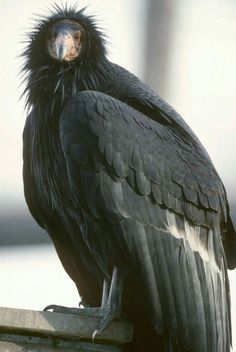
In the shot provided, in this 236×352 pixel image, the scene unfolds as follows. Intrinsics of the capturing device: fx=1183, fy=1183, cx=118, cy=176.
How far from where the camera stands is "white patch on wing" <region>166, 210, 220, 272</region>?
611 cm

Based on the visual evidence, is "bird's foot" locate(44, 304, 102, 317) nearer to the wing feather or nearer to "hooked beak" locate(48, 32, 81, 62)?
the wing feather

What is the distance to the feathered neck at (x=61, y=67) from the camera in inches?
264

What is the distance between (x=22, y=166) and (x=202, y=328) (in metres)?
1.46

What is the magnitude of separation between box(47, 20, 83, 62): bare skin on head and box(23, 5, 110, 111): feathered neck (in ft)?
0.12

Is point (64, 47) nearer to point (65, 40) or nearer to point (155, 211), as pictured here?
point (65, 40)

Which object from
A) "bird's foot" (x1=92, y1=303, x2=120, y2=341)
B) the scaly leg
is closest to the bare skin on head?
the scaly leg

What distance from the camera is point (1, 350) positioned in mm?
5109

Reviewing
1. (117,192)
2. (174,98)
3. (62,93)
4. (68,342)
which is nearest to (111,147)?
(117,192)

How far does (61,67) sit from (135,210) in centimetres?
124

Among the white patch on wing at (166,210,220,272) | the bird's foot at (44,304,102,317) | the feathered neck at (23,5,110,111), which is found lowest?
the bird's foot at (44,304,102,317)

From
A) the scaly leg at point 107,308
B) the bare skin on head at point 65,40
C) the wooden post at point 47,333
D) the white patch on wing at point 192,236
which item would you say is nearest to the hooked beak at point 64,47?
the bare skin on head at point 65,40

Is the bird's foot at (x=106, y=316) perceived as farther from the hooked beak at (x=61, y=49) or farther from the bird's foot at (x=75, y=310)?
the hooked beak at (x=61, y=49)

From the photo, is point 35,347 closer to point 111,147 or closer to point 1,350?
point 1,350

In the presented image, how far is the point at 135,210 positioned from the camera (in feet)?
19.7
